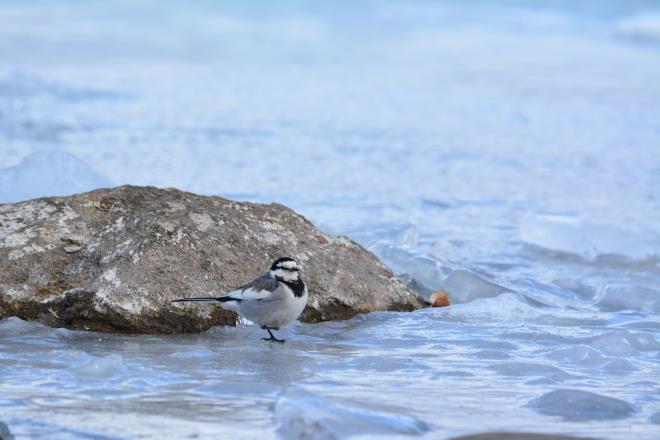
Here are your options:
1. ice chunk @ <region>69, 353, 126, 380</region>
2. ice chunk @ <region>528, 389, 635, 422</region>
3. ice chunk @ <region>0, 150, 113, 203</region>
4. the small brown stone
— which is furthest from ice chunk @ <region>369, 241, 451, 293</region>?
ice chunk @ <region>69, 353, 126, 380</region>

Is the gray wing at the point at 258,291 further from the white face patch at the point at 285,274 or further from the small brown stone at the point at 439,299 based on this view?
the small brown stone at the point at 439,299

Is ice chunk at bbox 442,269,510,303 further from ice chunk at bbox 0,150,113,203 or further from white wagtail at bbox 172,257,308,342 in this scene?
ice chunk at bbox 0,150,113,203

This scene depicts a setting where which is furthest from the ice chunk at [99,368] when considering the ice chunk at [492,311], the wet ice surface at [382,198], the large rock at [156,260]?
the ice chunk at [492,311]

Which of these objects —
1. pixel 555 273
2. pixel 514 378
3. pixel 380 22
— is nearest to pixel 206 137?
pixel 555 273

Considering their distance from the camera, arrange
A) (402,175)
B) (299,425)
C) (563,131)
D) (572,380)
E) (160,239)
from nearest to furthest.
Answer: (299,425), (572,380), (160,239), (402,175), (563,131)

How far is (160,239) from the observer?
249 inches

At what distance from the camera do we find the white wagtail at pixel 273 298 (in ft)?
18.9

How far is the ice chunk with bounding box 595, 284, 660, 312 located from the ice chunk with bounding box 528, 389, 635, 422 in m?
2.71

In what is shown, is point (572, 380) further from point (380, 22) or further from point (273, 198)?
point (380, 22)

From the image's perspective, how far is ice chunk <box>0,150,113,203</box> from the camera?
308 inches

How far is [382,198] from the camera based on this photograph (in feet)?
37.0

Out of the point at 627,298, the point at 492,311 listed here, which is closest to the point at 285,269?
the point at 492,311

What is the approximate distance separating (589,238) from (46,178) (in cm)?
485

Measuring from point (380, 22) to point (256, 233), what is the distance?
29267 millimetres
